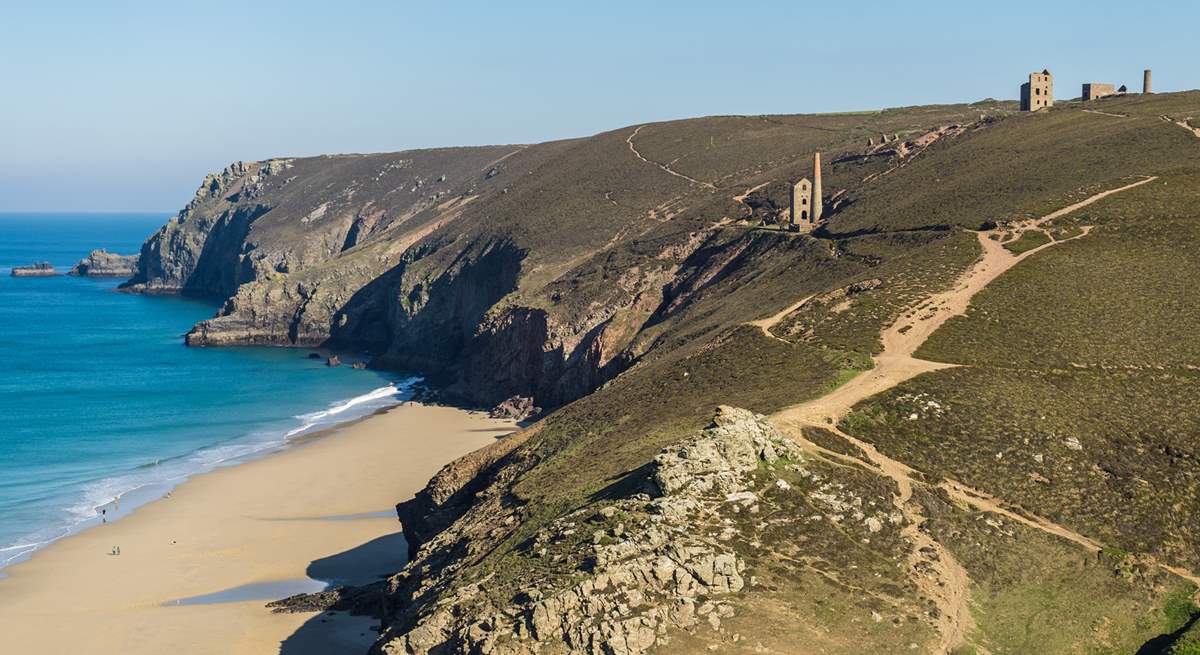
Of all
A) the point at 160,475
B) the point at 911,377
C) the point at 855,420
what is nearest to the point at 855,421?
the point at 855,420

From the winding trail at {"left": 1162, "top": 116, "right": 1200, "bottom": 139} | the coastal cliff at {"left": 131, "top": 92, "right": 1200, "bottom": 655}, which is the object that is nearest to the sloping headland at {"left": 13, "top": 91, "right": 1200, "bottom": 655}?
the coastal cliff at {"left": 131, "top": 92, "right": 1200, "bottom": 655}

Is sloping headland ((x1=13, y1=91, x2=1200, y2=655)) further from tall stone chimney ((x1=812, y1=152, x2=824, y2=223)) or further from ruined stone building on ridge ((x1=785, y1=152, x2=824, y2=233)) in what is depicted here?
ruined stone building on ridge ((x1=785, y1=152, x2=824, y2=233))

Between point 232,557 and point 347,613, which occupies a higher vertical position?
point 347,613

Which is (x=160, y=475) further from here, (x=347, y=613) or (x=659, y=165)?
(x=659, y=165)

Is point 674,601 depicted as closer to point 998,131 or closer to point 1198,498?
point 1198,498

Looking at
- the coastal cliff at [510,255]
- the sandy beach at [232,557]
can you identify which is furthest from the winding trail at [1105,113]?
the sandy beach at [232,557]

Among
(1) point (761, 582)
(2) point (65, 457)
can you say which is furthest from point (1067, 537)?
(2) point (65, 457)
